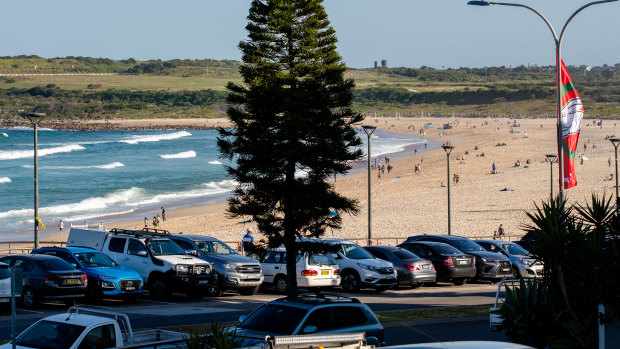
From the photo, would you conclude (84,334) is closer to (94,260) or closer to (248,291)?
(94,260)

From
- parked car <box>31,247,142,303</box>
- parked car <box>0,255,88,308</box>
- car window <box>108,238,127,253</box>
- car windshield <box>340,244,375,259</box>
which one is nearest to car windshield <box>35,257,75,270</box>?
parked car <box>0,255,88,308</box>

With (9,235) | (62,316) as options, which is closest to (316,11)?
(62,316)

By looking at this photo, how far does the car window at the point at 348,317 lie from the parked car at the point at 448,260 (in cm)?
1372

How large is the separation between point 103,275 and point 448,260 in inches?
440

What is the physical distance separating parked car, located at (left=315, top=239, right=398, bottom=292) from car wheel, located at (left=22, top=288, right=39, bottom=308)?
8.35 meters

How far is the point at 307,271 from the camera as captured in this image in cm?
2303

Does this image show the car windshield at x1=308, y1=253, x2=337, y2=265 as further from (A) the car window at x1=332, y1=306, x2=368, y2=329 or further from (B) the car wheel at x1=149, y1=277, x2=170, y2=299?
(A) the car window at x1=332, y1=306, x2=368, y2=329

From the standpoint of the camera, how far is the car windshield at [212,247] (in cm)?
2441

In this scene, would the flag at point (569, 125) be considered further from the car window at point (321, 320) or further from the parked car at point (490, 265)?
the car window at point (321, 320)

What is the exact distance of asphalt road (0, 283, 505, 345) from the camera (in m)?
16.3

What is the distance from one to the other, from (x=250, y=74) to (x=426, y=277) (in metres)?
10.5

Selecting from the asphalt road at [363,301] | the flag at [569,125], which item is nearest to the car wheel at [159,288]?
the asphalt road at [363,301]

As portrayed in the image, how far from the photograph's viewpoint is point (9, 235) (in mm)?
45906

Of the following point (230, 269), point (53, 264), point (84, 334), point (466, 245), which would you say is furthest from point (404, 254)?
point (84, 334)
